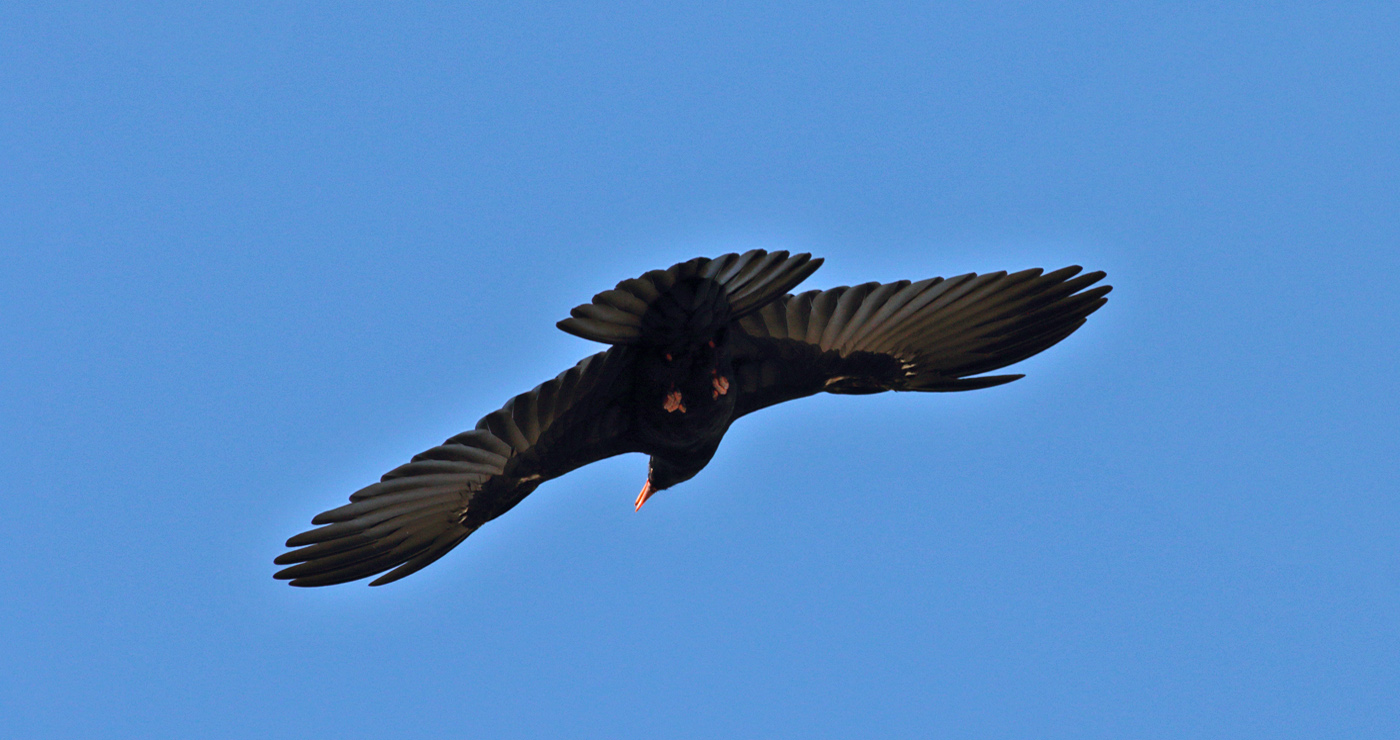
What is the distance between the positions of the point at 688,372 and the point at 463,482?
170 cm

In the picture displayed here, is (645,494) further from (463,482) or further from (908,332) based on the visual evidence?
(908,332)

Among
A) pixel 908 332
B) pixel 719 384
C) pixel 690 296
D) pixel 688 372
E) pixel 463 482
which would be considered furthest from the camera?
pixel 908 332

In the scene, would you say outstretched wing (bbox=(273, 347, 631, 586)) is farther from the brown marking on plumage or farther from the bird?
the brown marking on plumage

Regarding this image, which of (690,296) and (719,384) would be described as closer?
(690,296)

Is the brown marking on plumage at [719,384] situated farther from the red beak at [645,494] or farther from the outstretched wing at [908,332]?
the red beak at [645,494]

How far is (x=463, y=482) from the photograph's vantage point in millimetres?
10328

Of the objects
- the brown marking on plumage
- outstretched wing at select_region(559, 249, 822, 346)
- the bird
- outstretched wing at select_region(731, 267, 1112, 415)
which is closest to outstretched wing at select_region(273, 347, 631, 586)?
the bird

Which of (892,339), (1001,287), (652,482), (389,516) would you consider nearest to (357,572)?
(389,516)

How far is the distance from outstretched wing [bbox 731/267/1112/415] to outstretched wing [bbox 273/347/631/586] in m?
1.06

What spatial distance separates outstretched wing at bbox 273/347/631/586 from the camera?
990cm

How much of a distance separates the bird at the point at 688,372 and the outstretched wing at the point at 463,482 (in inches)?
0.4

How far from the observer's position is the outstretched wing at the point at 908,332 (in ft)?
34.8

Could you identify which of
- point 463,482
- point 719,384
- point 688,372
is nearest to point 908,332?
point 719,384

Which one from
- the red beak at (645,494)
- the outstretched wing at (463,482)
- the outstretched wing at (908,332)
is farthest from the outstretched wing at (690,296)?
the red beak at (645,494)
